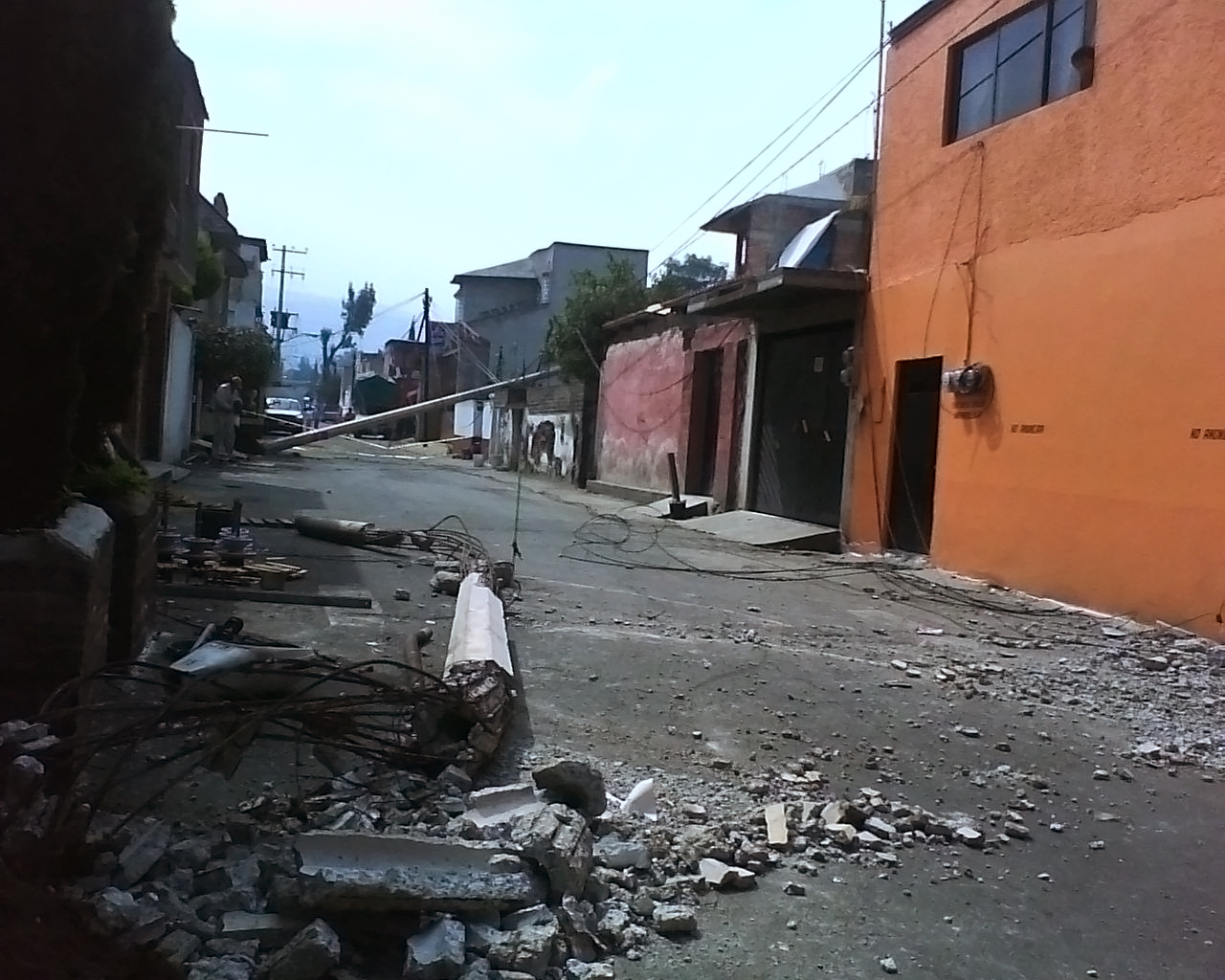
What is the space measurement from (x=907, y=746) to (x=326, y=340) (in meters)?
85.0

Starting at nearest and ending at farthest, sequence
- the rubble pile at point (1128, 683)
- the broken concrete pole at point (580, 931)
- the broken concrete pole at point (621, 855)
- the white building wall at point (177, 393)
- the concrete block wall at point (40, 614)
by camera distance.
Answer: the broken concrete pole at point (580, 931)
the broken concrete pole at point (621, 855)
the concrete block wall at point (40, 614)
the rubble pile at point (1128, 683)
the white building wall at point (177, 393)

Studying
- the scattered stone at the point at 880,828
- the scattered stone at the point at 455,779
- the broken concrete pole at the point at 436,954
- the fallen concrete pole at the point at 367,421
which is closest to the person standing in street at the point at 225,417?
the fallen concrete pole at the point at 367,421

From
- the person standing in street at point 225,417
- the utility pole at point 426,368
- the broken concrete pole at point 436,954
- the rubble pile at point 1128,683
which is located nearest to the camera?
the broken concrete pole at point 436,954

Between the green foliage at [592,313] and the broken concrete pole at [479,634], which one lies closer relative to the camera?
the broken concrete pole at [479,634]

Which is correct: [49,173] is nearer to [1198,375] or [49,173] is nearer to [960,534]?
[1198,375]

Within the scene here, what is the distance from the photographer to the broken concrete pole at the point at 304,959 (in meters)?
2.28

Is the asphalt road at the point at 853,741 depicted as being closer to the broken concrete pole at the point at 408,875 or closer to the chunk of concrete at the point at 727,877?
the chunk of concrete at the point at 727,877

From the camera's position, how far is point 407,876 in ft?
8.54

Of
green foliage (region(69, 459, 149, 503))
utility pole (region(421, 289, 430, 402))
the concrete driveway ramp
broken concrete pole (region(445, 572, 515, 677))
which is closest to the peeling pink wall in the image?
the concrete driveway ramp

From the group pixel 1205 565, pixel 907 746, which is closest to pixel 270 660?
pixel 907 746

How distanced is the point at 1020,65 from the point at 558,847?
10.00 metres

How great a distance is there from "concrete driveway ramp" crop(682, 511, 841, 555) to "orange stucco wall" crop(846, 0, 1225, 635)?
5.87 feet

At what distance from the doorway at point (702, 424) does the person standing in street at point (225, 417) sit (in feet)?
32.4

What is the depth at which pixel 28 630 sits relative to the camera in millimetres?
3305
